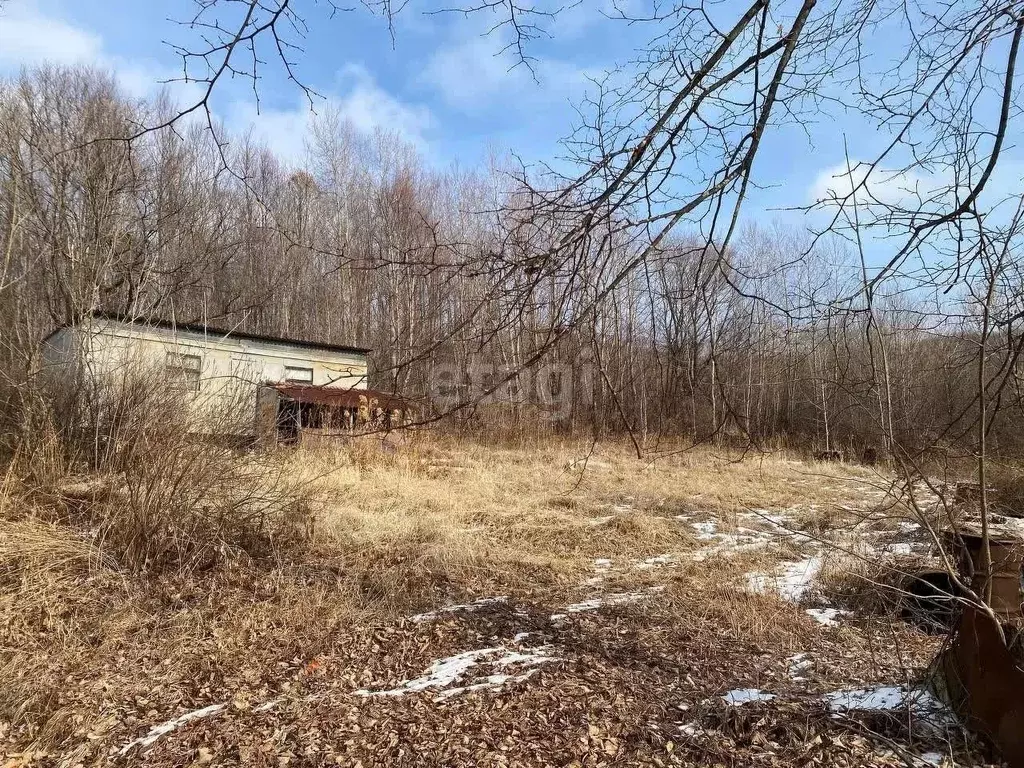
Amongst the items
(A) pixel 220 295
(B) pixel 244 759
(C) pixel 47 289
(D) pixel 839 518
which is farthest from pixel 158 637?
(A) pixel 220 295

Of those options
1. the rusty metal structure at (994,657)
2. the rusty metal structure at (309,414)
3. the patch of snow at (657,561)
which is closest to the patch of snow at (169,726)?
the rusty metal structure at (309,414)

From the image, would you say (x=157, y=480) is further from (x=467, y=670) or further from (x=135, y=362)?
(x=467, y=670)

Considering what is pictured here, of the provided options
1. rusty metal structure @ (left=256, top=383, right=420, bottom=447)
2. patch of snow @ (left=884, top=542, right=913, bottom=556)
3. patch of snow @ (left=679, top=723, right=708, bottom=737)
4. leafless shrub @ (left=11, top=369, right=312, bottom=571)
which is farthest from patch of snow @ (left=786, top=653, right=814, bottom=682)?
leafless shrub @ (left=11, top=369, right=312, bottom=571)

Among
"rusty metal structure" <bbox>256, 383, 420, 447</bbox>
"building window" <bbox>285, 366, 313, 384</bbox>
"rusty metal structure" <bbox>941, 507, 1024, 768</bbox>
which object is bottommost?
"rusty metal structure" <bbox>941, 507, 1024, 768</bbox>

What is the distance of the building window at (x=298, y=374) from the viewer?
53.2ft

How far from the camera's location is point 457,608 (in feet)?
15.1

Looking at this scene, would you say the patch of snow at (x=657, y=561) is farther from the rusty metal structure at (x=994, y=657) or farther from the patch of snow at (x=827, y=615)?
the rusty metal structure at (x=994, y=657)

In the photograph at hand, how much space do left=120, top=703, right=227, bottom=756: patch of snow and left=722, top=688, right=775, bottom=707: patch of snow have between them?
2.77 meters

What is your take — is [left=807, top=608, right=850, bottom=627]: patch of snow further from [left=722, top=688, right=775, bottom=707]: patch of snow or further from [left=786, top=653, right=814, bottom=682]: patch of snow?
[left=722, top=688, right=775, bottom=707]: patch of snow

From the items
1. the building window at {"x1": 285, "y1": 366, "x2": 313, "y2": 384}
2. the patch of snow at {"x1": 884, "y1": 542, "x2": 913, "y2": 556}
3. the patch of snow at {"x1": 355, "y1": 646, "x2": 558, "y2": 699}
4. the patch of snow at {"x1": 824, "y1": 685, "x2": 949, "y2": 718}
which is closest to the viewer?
the patch of snow at {"x1": 824, "y1": 685, "x2": 949, "y2": 718}

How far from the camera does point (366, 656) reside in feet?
12.4

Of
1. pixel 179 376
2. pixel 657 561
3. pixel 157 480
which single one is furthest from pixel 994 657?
pixel 179 376

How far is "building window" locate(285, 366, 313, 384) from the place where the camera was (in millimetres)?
16219

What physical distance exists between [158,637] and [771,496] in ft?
31.2
